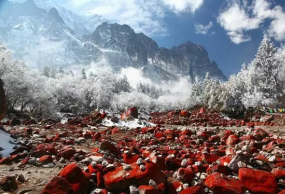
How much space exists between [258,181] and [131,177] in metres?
1.91

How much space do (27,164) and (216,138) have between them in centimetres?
669

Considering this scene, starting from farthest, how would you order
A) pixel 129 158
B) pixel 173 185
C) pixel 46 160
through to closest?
pixel 129 158, pixel 46 160, pixel 173 185

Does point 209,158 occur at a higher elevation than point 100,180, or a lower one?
higher

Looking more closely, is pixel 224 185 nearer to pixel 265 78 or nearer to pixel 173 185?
pixel 173 185

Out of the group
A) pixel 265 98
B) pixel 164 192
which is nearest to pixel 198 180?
pixel 164 192

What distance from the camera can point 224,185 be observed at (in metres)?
3.53

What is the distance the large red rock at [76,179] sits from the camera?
359cm

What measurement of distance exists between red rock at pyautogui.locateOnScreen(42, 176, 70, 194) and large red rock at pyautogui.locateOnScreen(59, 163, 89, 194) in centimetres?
16

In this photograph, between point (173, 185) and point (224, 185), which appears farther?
point (173, 185)

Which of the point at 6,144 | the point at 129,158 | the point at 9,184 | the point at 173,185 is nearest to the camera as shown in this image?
the point at 9,184

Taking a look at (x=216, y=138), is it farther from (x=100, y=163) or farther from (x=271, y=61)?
(x=271, y=61)

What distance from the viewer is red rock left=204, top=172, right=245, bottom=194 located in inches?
136

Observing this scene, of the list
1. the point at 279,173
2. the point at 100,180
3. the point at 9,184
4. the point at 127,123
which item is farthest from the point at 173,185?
the point at 127,123

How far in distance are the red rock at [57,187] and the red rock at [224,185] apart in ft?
6.81
